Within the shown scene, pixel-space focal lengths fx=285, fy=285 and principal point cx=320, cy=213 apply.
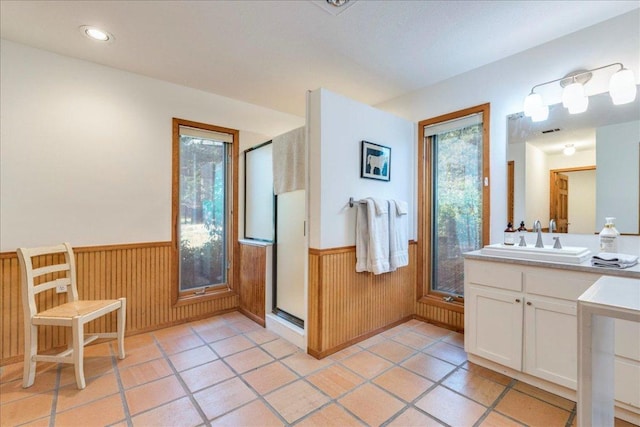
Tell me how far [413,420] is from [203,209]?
265 centimetres

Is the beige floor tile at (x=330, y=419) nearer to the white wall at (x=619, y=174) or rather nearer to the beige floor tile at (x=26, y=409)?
the beige floor tile at (x=26, y=409)

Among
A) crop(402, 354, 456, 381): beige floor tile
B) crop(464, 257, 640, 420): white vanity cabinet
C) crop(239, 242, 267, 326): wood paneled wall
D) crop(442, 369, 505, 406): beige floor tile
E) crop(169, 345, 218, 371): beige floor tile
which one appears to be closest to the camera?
crop(464, 257, 640, 420): white vanity cabinet

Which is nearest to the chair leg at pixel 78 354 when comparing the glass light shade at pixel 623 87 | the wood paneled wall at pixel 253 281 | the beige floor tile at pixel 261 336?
the beige floor tile at pixel 261 336

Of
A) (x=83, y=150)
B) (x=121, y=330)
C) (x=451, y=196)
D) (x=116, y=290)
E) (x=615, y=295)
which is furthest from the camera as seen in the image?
(x=451, y=196)

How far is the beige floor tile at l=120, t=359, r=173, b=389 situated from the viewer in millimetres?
1894

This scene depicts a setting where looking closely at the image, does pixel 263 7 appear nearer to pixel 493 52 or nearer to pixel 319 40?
pixel 319 40

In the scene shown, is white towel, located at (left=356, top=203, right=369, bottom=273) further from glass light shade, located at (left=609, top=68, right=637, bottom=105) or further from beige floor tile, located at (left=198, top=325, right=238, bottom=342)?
glass light shade, located at (left=609, top=68, right=637, bottom=105)

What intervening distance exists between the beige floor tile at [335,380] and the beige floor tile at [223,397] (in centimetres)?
43

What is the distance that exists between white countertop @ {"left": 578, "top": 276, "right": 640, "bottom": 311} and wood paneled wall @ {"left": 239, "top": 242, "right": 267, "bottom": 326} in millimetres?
2412

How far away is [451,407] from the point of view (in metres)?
1.64

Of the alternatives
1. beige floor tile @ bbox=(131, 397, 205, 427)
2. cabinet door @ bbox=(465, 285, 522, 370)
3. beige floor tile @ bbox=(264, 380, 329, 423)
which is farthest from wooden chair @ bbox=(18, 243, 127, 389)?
cabinet door @ bbox=(465, 285, 522, 370)

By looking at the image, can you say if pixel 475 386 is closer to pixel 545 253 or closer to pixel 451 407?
pixel 451 407

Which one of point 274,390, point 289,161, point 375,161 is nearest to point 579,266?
point 375,161

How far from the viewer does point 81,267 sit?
240 cm
